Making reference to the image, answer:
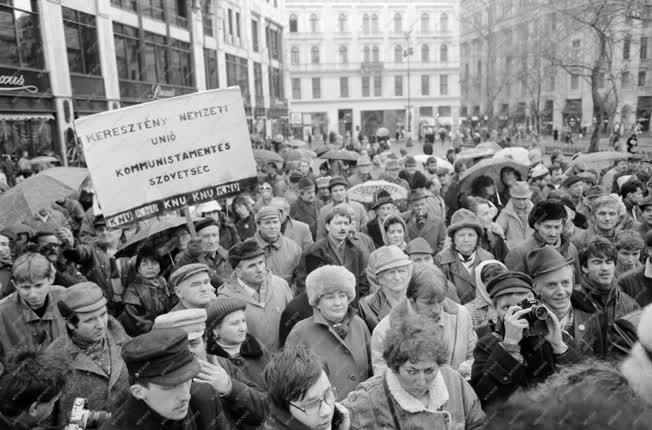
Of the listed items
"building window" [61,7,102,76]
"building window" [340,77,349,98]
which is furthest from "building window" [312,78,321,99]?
"building window" [61,7,102,76]

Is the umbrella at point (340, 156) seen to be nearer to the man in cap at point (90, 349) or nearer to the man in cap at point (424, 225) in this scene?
the man in cap at point (424, 225)

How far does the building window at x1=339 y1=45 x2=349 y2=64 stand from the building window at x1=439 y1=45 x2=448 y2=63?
11.5m

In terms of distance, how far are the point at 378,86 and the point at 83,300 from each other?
221ft

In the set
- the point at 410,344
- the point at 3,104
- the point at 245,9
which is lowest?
the point at 410,344

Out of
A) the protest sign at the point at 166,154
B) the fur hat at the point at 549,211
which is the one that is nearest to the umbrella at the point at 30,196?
the protest sign at the point at 166,154

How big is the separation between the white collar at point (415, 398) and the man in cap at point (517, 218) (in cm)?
383

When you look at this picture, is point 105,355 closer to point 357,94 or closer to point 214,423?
point 214,423

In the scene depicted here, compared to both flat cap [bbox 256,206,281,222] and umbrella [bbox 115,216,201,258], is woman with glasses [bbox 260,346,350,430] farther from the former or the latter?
flat cap [bbox 256,206,281,222]

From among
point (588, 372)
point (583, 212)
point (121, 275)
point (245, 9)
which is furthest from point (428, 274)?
point (245, 9)

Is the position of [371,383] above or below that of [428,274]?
below

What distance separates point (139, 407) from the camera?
7.84 feet

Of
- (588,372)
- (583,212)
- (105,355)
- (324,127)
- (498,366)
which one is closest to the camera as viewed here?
(588,372)

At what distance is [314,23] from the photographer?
65062 millimetres

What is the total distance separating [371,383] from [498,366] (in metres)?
0.65
